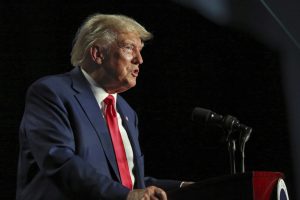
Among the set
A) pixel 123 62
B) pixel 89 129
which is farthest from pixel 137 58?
pixel 89 129

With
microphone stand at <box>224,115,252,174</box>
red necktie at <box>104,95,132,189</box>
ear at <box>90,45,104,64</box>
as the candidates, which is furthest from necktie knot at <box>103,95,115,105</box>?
microphone stand at <box>224,115,252,174</box>

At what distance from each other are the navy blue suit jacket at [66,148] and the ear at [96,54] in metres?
0.17

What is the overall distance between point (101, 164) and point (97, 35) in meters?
0.60

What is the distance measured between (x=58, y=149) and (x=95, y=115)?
26 centimetres

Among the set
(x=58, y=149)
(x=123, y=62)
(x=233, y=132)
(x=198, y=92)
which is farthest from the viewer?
(x=198, y=92)

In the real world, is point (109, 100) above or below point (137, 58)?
below

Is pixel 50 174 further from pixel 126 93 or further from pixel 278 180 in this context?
pixel 126 93

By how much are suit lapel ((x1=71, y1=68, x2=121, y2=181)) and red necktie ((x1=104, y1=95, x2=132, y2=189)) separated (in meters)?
0.04

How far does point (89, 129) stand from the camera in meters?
1.99

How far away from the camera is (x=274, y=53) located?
3.06 metres

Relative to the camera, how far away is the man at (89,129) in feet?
5.90

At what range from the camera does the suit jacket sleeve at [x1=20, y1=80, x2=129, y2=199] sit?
1763 mm

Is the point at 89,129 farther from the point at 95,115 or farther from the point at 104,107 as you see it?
the point at 104,107

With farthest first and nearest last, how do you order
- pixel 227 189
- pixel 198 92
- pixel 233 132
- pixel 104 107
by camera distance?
pixel 198 92 < pixel 104 107 < pixel 233 132 < pixel 227 189
